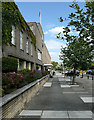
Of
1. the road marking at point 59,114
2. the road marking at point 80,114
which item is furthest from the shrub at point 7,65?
the road marking at point 80,114

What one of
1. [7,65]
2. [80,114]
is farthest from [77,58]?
[80,114]

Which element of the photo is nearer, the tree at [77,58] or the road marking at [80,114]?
the road marking at [80,114]

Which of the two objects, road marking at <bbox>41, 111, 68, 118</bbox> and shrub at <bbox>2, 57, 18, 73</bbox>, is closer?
road marking at <bbox>41, 111, 68, 118</bbox>

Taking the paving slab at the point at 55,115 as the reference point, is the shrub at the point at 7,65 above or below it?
above

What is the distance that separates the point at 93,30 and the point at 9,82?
4070mm

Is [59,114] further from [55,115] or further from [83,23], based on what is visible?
[83,23]

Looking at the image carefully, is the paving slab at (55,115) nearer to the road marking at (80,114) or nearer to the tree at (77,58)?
the road marking at (80,114)

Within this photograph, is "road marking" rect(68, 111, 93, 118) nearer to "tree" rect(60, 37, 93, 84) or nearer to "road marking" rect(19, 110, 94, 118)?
"road marking" rect(19, 110, 94, 118)

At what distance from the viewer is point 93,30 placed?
5.40 m

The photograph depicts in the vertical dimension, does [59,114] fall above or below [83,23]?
below

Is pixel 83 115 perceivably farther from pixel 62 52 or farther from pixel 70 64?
pixel 62 52

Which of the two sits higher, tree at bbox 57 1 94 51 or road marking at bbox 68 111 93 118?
tree at bbox 57 1 94 51

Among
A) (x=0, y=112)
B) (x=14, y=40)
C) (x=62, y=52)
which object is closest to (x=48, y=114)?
(x=0, y=112)

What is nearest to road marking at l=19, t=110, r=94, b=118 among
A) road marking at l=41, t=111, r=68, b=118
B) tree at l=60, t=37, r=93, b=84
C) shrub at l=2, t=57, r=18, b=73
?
road marking at l=41, t=111, r=68, b=118
